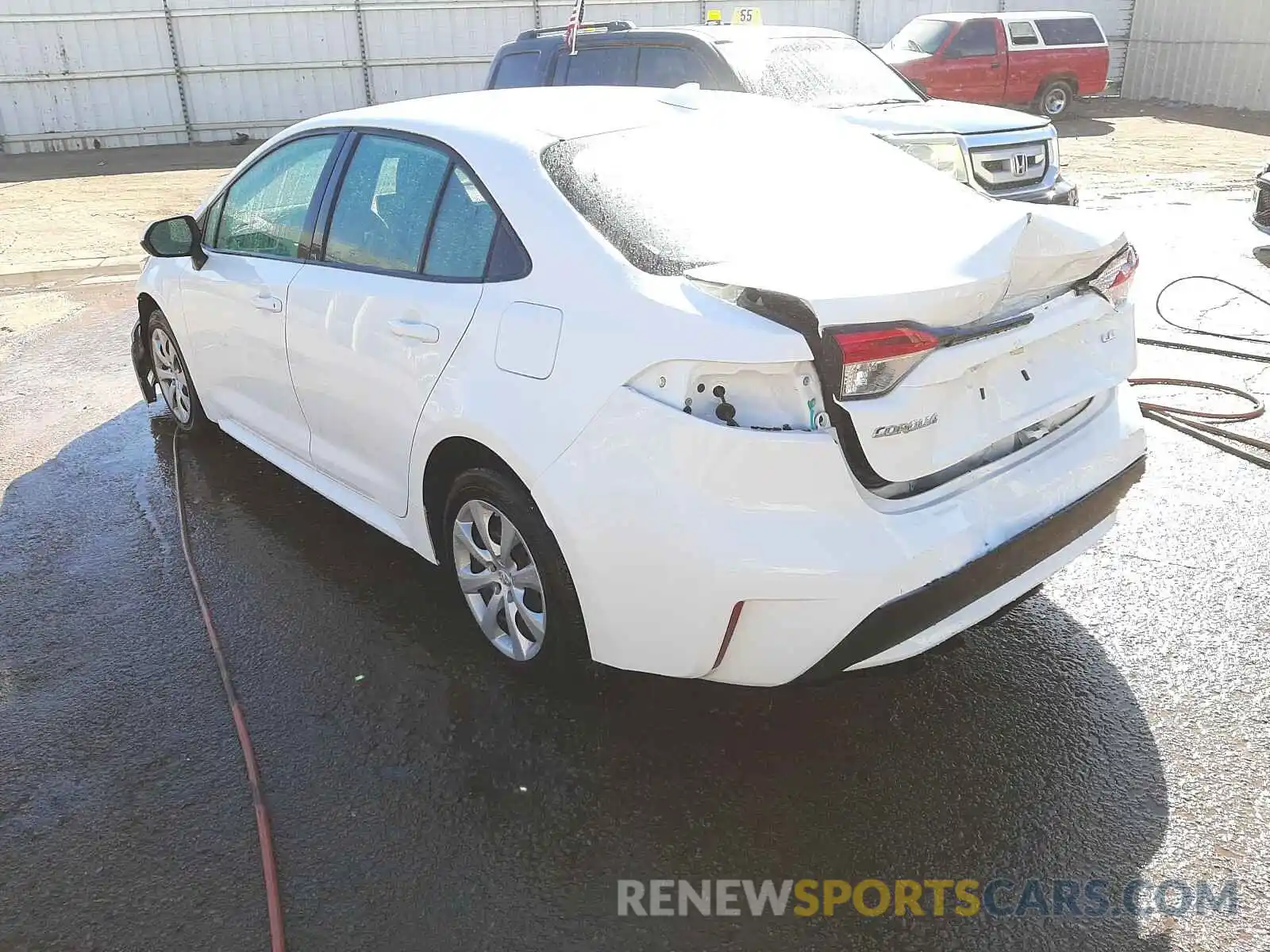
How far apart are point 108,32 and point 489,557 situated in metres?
19.6

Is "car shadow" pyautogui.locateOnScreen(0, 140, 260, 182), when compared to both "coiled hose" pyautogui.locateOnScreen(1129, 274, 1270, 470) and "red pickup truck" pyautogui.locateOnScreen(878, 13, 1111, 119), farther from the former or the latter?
"coiled hose" pyautogui.locateOnScreen(1129, 274, 1270, 470)

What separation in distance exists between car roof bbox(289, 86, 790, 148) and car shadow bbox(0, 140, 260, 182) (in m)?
14.2

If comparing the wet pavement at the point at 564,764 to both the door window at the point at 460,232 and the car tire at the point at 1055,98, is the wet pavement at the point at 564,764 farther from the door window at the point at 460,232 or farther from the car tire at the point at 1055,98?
the car tire at the point at 1055,98

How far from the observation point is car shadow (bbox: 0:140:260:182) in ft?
53.2

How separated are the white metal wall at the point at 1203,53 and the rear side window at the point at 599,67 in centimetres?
1706

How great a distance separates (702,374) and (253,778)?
1.60 meters

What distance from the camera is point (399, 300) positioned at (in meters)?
3.12

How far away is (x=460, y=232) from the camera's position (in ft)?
9.83

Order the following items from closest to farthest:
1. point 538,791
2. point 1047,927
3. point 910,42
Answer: point 1047,927, point 538,791, point 910,42

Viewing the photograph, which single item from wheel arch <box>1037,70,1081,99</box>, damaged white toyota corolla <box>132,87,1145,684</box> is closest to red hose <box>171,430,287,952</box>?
damaged white toyota corolla <box>132,87,1145,684</box>

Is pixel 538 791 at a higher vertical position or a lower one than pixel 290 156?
lower

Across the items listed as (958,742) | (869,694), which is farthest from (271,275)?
(958,742)

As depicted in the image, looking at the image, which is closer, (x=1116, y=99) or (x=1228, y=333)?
(x=1228, y=333)

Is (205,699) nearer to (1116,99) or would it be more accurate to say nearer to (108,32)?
(108,32)
